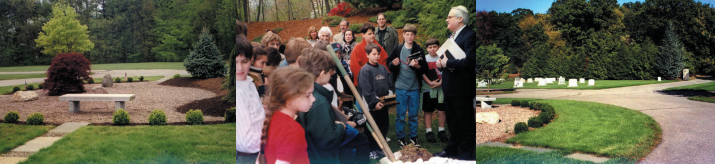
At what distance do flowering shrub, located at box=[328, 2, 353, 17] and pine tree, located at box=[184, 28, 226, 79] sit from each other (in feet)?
16.7

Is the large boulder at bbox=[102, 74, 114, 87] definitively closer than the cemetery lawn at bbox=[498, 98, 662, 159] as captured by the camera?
No

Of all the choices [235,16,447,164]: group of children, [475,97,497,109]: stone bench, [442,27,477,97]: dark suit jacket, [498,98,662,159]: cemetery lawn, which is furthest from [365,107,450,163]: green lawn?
[498,98,662,159]: cemetery lawn

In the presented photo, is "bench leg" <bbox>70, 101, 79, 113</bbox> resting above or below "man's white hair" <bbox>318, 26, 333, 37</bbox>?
below

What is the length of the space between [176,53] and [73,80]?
2.00m

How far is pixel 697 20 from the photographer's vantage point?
7.23m

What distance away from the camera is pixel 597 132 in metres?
6.99

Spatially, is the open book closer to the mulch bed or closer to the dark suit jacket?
the dark suit jacket

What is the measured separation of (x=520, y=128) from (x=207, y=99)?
6.12 meters

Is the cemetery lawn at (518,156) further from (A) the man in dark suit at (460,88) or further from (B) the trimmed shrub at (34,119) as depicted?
(B) the trimmed shrub at (34,119)

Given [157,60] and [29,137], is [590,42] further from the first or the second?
[29,137]

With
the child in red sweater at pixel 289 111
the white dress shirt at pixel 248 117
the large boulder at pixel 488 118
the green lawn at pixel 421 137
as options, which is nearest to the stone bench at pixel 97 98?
the white dress shirt at pixel 248 117

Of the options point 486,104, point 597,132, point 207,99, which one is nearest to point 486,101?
point 486,104

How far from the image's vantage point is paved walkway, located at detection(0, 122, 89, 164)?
27.9 ft

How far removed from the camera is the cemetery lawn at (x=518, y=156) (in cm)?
668
